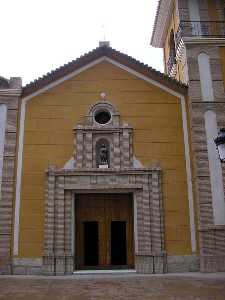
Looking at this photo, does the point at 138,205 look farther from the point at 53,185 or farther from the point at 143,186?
the point at 53,185

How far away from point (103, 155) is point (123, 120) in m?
1.32

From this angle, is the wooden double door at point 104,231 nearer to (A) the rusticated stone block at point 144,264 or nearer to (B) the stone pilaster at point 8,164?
(A) the rusticated stone block at point 144,264

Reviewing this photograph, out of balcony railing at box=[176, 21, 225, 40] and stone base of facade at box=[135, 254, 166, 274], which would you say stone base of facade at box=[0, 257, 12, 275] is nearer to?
stone base of facade at box=[135, 254, 166, 274]

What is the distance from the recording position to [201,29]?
44.0 ft

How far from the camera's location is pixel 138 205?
37.7ft

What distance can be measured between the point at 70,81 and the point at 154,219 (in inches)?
211

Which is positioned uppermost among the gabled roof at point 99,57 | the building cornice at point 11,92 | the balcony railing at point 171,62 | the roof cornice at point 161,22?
the roof cornice at point 161,22

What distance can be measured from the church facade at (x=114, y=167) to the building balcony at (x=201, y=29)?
38 cm

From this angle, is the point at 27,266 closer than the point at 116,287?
No

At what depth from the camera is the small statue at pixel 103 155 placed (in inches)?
474

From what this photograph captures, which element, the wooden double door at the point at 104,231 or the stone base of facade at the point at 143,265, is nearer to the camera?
the stone base of facade at the point at 143,265

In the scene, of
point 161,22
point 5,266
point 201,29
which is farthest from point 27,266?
point 161,22

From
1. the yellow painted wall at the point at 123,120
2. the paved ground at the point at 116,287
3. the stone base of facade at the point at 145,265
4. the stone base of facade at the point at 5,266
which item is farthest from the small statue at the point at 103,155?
the stone base of facade at the point at 5,266

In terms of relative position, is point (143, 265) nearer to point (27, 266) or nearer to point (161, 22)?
point (27, 266)
